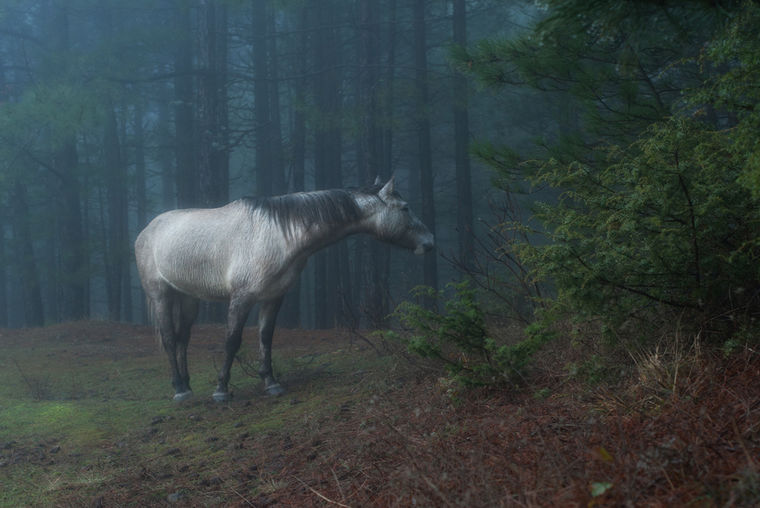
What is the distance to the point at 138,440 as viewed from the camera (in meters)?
5.51

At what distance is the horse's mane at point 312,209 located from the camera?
684cm

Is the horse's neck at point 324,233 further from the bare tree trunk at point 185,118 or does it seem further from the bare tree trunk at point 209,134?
the bare tree trunk at point 185,118

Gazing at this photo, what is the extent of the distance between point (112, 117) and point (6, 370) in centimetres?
1173

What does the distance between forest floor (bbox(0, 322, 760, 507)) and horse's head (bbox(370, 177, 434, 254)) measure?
4.64 ft

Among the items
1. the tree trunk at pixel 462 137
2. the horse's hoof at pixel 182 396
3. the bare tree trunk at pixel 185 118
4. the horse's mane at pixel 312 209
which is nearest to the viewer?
the horse's mane at pixel 312 209

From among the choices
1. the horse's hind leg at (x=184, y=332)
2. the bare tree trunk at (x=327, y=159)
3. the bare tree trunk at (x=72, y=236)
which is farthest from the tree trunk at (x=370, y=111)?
the bare tree trunk at (x=72, y=236)

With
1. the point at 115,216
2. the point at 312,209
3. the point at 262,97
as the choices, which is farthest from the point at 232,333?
the point at 115,216

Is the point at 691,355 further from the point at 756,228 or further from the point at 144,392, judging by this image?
the point at 144,392

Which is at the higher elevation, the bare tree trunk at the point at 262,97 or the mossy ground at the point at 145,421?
the bare tree trunk at the point at 262,97


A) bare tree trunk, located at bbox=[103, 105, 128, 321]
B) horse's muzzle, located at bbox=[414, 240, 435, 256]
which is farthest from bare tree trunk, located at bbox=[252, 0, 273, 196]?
horse's muzzle, located at bbox=[414, 240, 435, 256]

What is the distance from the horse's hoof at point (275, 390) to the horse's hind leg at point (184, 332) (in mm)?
1131

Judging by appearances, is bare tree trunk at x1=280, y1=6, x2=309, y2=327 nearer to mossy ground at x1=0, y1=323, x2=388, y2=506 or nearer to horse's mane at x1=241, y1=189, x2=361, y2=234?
mossy ground at x1=0, y1=323, x2=388, y2=506

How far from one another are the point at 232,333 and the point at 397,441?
378 centimetres

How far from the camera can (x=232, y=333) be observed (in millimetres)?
6875
